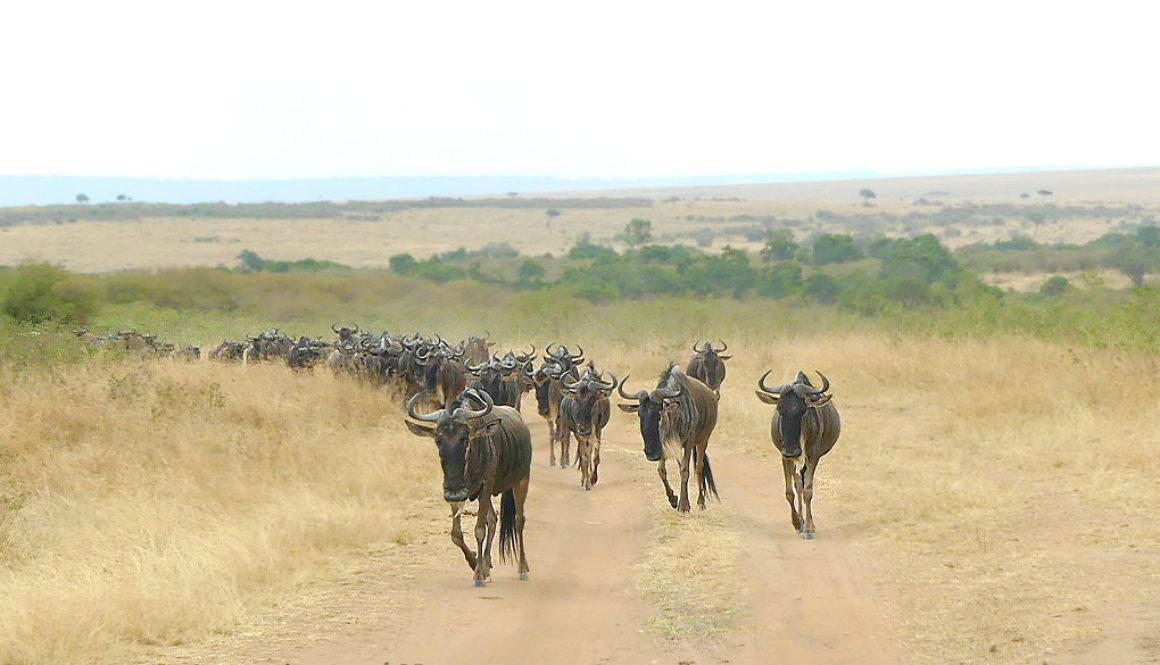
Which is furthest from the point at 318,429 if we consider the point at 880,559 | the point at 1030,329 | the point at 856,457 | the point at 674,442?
the point at 1030,329

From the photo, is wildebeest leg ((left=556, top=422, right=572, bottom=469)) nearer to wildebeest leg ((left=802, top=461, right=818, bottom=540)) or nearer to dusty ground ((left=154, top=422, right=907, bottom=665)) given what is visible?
dusty ground ((left=154, top=422, right=907, bottom=665))

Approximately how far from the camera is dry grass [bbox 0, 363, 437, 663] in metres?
9.42

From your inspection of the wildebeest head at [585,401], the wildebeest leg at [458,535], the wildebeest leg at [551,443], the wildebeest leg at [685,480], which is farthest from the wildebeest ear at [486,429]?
the wildebeest leg at [551,443]

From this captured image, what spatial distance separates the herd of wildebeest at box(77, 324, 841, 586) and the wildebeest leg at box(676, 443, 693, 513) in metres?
0.01

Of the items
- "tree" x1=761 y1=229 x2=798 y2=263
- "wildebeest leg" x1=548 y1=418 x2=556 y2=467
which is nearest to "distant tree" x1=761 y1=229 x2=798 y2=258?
"tree" x1=761 y1=229 x2=798 y2=263

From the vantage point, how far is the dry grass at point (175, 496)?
9.42m

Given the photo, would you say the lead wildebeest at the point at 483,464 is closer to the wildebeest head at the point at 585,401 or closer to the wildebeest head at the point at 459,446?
the wildebeest head at the point at 459,446

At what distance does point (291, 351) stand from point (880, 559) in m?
14.5

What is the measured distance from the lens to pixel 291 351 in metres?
24.0

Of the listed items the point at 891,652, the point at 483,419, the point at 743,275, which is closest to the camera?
the point at 891,652

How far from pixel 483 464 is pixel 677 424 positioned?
3.91 metres

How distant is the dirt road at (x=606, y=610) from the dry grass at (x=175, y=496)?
44.6 inches

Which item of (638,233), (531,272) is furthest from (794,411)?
(638,233)

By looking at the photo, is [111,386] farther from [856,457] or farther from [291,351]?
[856,457]
